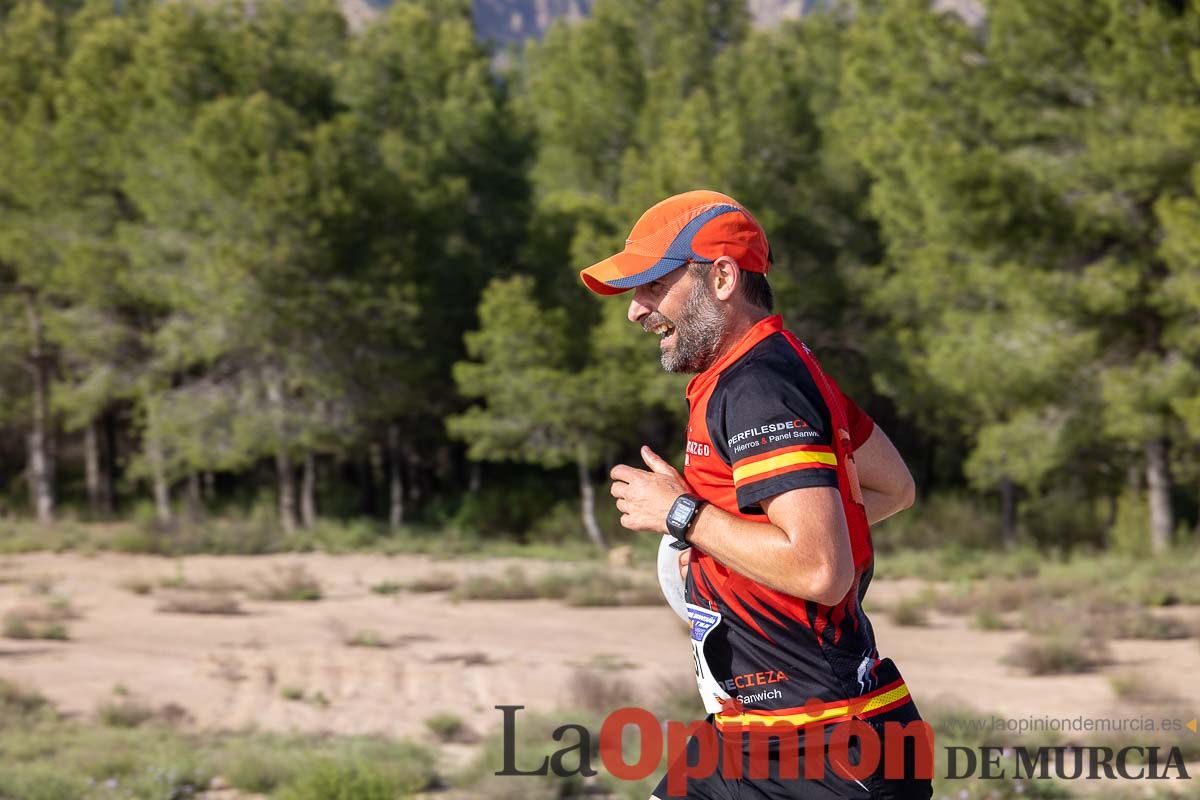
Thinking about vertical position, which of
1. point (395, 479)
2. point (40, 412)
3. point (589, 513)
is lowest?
point (589, 513)

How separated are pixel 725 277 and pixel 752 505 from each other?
0.51m

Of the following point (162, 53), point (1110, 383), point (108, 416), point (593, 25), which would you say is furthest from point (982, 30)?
point (108, 416)

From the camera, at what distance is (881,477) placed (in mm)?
3096

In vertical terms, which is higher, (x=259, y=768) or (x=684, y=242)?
(x=684, y=242)

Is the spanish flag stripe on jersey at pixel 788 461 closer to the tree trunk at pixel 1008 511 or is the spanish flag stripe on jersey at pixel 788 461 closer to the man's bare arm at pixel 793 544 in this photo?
the man's bare arm at pixel 793 544

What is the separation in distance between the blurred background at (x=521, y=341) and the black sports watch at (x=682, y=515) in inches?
267

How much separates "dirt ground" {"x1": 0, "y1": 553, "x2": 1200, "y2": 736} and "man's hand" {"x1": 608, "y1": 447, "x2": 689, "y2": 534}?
7.93 meters

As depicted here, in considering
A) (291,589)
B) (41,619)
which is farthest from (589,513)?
(41,619)

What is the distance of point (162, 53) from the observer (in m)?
26.0

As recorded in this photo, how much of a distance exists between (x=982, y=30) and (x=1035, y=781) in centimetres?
1779

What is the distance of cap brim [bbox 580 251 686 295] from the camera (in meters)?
2.71

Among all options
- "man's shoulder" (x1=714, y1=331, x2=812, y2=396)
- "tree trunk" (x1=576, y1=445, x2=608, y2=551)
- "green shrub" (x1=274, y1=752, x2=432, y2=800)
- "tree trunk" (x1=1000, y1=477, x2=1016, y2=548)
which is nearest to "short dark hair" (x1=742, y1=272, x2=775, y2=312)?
"man's shoulder" (x1=714, y1=331, x2=812, y2=396)

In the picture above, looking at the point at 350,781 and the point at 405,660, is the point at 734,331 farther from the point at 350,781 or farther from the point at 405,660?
the point at 405,660

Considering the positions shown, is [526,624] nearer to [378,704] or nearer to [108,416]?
[378,704]
